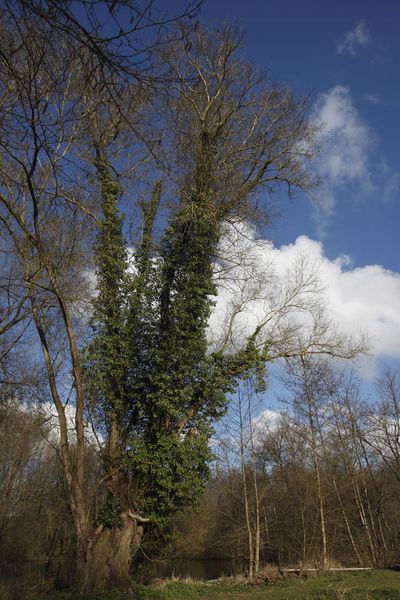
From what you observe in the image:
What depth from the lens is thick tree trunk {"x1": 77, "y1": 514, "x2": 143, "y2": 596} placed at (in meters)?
10.5

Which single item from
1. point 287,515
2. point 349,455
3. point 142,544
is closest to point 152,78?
point 142,544

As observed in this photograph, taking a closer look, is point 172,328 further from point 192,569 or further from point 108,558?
point 192,569

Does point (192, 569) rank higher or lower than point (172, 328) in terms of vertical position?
lower

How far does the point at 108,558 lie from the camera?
11055 millimetres

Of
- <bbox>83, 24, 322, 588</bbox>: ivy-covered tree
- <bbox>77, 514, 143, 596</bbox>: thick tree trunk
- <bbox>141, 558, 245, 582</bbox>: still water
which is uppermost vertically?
<bbox>83, 24, 322, 588</bbox>: ivy-covered tree

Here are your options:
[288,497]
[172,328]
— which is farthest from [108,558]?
[288,497]

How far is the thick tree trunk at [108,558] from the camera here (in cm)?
1051

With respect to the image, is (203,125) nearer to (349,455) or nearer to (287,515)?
(349,455)

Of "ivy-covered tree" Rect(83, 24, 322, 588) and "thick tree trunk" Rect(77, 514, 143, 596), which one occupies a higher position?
"ivy-covered tree" Rect(83, 24, 322, 588)

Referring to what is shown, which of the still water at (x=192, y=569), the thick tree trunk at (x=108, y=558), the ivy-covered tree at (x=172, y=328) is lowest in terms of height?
the still water at (x=192, y=569)

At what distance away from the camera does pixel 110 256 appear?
13695 millimetres

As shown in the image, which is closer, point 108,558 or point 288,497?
point 108,558

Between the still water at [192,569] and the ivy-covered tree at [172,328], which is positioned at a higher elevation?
the ivy-covered tree at [172,328]

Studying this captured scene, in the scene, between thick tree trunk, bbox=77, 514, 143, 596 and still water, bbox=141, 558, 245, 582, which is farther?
still water, bbox=141, 558, 245, 582
